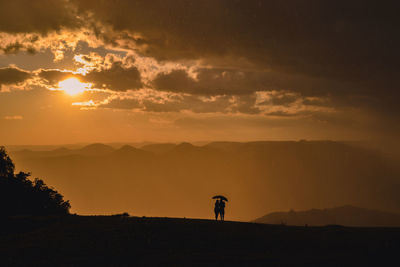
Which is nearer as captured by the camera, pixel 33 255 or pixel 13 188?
pixel 33 255

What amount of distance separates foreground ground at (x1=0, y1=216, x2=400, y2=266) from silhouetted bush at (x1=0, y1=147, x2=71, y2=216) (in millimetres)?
26797

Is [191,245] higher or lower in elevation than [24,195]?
lower

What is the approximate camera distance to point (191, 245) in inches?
801

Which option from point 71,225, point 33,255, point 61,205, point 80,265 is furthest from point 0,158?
point 80,265

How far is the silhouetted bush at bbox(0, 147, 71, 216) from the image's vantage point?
52.2m

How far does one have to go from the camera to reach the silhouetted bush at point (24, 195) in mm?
52250

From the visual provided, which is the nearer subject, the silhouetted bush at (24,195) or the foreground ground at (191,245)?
the foreground ground at (191,245)

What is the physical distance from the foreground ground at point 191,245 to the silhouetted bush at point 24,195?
87.9 ft

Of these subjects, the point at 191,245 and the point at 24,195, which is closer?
the point at 191,245

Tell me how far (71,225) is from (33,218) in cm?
591

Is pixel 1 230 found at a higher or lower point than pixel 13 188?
lower

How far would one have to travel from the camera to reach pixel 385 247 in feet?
64.0

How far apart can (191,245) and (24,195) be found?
143 ft

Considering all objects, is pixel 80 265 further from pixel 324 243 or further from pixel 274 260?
pixel 324 243
